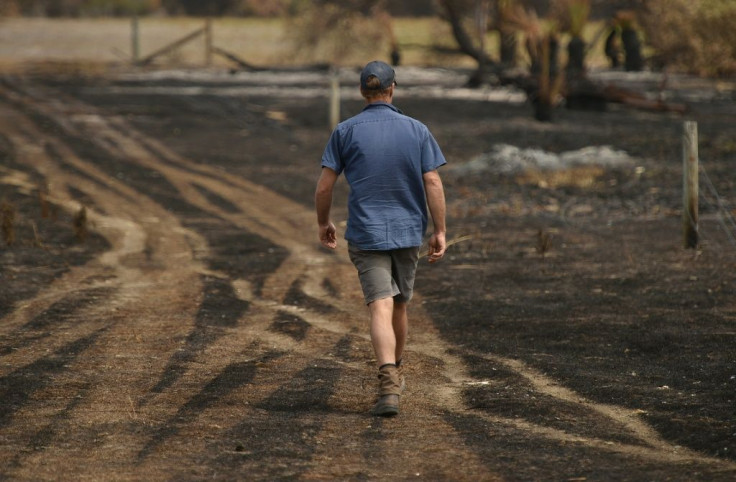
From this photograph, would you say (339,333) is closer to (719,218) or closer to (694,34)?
(719,218)

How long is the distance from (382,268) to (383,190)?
0.40m

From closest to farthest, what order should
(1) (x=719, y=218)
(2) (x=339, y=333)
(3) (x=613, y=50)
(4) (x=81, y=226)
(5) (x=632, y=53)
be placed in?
1. (2) (x=339, y=333)
2. (4) (x=81, y=226)
3. (1) (x=719, y=218)
4. (5) (x=632, y=53)
5. (3) (x=613, y=50)

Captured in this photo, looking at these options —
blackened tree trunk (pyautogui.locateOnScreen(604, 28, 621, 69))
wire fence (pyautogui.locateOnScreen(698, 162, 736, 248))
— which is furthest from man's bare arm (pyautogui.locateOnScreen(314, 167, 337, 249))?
blackened tree trunk (pyautogui.locateOnScreen(604, 28, 621, 69))

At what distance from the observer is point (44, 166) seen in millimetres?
17391

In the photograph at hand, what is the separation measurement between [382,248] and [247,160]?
13324 millimetres

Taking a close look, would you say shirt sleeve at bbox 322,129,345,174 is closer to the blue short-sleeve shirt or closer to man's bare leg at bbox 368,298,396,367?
the blue short-sleeve shirt


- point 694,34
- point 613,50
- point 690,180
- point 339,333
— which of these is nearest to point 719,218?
point 690,180

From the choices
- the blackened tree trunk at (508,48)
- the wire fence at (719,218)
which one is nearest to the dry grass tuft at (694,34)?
the blackened tree trunk at (508,48)

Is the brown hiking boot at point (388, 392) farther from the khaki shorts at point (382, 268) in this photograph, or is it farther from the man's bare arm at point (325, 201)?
the man's bare arm at point (325, 201)

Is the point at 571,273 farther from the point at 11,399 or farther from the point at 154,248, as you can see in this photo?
the point at 11,399

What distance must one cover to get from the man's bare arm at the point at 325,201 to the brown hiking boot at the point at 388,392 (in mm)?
697

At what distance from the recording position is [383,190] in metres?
6.03

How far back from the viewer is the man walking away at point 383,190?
6.00m

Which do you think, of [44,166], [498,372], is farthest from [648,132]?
[498,372]
